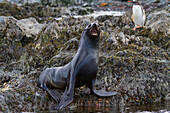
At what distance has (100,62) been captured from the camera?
5.76m

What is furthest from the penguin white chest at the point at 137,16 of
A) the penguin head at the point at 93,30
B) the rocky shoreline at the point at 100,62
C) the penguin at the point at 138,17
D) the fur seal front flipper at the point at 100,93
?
the fur seal front flipper at the point at 100,93

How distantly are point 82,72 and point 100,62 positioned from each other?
1.37 m

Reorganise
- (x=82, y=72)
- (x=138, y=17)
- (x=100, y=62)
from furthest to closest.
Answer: (x=138, y=17) → (x=100, y=62) → (x=82, y=72)

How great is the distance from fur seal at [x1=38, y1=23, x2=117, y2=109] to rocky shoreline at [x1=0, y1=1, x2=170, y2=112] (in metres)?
0.21

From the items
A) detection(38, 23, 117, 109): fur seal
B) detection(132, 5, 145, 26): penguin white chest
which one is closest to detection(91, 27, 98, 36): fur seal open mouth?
detection(38, 23, 117, 109): fur seal

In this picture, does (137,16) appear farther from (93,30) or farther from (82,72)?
(82,72)

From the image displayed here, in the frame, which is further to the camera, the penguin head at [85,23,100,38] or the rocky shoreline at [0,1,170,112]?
the rocky shoreline at [0,1,170,112]

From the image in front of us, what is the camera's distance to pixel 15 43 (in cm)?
866

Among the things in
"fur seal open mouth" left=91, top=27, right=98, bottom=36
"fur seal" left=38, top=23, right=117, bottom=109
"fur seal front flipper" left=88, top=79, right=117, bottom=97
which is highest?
"fur seal open mouth" left=91, top=27, right=98, bottom=36

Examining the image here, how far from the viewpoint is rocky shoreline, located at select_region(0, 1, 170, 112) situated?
462cm

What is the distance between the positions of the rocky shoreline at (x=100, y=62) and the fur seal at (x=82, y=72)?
0.21 meters

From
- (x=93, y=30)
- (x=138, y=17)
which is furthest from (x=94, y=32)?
(x=138, y=17)

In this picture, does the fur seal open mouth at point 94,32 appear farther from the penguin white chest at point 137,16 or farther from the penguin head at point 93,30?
the penguin white chest at point 137,16

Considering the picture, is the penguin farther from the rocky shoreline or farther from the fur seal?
the fur seal
